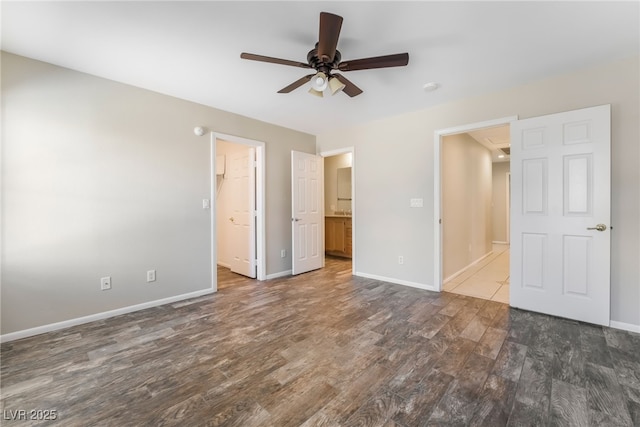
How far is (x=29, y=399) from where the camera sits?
1579 millimetres

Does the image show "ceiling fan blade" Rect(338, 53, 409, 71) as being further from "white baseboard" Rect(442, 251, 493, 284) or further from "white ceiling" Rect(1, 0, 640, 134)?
"white baseboard" Rect(442, 251, 493, 284)

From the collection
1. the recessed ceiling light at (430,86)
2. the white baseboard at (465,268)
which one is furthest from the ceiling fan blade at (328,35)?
the white baseboard at (465,268)

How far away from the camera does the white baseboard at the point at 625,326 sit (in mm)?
2358

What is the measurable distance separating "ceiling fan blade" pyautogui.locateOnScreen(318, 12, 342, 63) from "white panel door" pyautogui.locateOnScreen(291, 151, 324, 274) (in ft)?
8.33

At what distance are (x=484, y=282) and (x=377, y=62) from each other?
3.58 metres

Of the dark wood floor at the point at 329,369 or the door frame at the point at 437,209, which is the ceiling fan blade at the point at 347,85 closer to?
the door frame at the point at 437,209

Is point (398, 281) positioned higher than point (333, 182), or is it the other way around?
point (333, 182)

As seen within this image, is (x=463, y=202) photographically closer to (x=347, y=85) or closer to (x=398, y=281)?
(x=398, y=281)

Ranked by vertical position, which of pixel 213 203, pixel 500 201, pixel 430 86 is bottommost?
pixel 213 203

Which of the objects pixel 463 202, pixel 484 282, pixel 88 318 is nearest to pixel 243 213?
pixel 88 318

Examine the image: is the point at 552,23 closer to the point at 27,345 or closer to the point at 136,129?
the point at 136,129

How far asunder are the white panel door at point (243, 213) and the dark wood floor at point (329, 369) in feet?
4.84

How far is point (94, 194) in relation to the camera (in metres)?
2.67

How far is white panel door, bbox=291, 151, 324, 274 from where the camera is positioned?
443 centimetres
